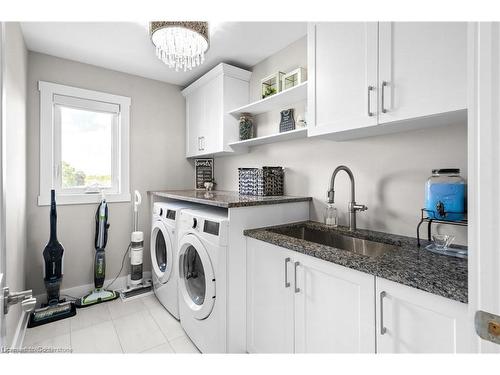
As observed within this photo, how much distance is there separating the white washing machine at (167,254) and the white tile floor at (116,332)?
0.15 meters

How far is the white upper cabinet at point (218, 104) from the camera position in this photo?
2484mm

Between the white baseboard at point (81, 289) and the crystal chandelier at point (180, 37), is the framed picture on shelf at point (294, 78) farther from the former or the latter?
the white baseboard at point (81, 289)

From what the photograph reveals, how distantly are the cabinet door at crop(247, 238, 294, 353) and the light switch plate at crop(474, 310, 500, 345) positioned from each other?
923mm

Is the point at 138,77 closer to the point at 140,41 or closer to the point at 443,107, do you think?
the point at 140,41

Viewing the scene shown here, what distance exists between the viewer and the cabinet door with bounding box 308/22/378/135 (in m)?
1.26

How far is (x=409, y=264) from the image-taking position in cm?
100

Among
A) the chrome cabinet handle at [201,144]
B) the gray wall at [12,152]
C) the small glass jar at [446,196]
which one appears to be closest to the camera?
the small glass jar at [446,196]

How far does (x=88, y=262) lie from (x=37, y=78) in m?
1.87

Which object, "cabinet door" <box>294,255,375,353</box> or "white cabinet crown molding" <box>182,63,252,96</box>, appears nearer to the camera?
"cabinet door" <box>294,255,375,353</box>

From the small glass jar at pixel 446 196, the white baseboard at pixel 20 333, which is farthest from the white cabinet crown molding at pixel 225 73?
the white baseboard at pixel 20 333

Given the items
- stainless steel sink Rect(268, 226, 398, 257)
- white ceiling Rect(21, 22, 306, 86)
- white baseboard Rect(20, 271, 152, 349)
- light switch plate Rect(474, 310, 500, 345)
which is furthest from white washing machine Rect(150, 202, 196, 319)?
light switch plate Rect(474, 310, 500, 345)

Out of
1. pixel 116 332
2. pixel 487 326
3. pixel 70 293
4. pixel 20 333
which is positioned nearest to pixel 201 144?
pixel 116 332

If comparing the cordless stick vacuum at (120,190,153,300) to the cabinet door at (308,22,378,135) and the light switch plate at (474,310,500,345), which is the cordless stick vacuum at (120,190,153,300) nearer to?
the cabinet door at (308,22,378,135)
